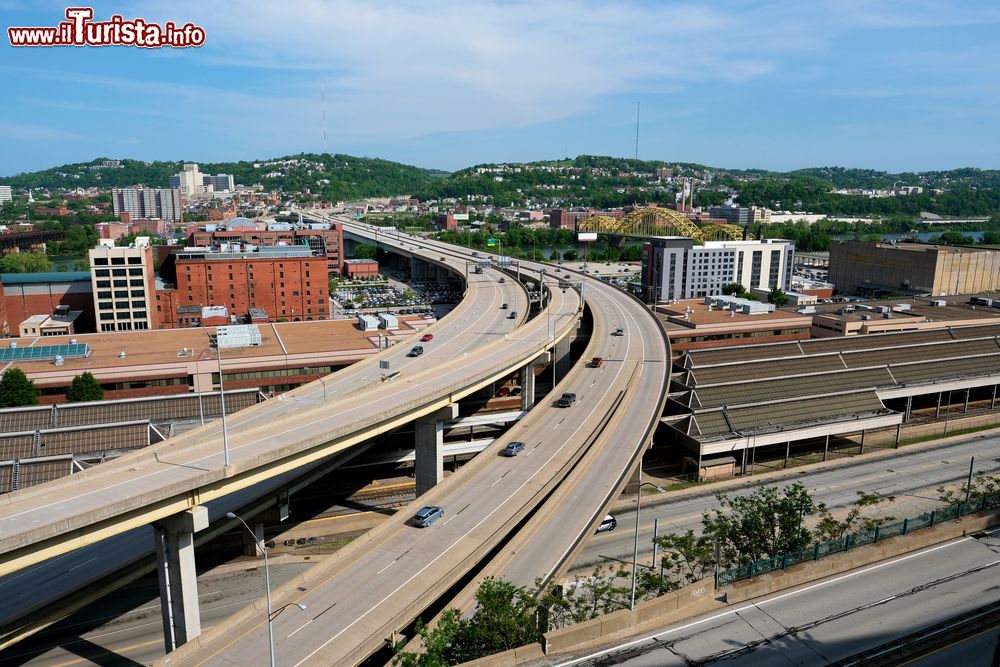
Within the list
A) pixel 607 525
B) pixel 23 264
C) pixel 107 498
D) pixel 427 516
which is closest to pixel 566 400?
pixel 607 525

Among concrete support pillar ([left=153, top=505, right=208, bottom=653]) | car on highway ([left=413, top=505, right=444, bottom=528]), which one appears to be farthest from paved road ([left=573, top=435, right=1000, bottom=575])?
concrete support pillar ([left=153, top=505, right=208, bottom=653])

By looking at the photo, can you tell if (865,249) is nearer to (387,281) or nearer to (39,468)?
(387,281)

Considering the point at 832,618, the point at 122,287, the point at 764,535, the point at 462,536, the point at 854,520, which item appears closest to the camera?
the point at 832,618

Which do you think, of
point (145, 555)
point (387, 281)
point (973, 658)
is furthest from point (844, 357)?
point (387, 281)

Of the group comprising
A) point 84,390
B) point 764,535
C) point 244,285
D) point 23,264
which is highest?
point 244,285

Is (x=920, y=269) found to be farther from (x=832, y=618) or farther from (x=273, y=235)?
(x=273, y=235)

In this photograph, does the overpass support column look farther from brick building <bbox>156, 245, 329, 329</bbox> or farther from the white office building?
the white office building

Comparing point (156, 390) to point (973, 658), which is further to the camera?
point (156, 390)

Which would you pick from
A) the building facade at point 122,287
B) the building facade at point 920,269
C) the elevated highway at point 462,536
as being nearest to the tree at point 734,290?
the building facade at point 920,269
